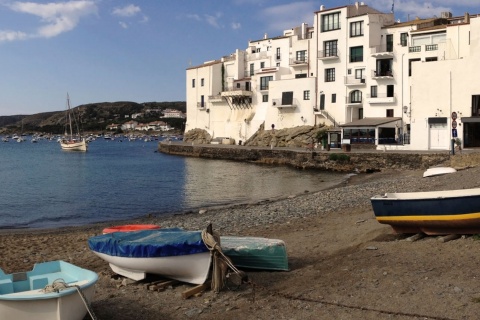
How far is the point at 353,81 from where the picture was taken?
5434cm

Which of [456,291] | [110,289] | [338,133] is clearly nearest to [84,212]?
[110,289]

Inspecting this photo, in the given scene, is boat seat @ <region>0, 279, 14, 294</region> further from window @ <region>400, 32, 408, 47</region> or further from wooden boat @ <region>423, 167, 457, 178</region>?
window @ <region>400, 32, 408, 47</region>

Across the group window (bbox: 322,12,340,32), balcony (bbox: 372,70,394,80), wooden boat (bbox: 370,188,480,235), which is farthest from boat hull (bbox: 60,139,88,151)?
wooden boat (bbox: 370,188,480,235)

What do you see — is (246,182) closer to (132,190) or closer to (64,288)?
(132,190)

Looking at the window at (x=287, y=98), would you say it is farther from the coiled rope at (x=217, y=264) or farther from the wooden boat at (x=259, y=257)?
the coiled rope at (x=217, y=264)

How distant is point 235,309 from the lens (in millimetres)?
8711

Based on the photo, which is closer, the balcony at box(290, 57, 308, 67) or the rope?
the rope

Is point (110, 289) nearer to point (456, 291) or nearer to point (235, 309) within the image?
point (235, 309)

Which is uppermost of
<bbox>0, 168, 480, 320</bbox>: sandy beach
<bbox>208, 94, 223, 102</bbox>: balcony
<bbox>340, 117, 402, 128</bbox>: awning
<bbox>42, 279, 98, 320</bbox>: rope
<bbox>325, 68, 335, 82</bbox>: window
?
<bbox>325, 68, 335, 82</bbox>: window

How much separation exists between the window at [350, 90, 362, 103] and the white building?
4.1 inches

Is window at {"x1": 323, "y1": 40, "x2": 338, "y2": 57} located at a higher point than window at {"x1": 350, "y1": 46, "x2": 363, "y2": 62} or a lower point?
higher

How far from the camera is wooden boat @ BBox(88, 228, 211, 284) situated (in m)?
9.80

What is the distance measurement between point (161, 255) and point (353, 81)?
47.4m

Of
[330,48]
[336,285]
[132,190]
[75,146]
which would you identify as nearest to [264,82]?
[330,48]
